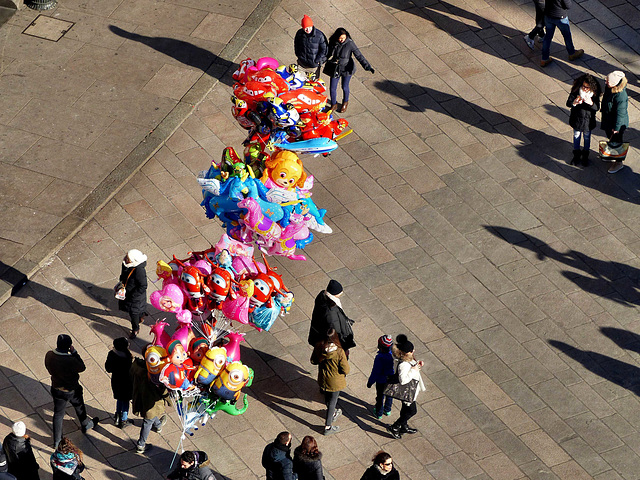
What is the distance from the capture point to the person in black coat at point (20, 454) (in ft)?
33.2

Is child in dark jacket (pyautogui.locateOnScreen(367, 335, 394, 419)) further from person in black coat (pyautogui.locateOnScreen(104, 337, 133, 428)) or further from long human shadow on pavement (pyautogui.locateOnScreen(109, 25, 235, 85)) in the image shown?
long human shadow on pavement (pyautogui.locateOnScreen(109, 25, 235, 85))

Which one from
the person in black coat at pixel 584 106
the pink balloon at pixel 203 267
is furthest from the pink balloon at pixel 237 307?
the person in black coat at pixel 584 106

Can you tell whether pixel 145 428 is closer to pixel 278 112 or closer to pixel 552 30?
pixel 278 112

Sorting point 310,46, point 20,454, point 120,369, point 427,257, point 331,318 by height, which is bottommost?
point 20,454

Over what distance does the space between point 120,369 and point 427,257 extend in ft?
16.1

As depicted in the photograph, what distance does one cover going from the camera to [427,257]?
13.7 metres

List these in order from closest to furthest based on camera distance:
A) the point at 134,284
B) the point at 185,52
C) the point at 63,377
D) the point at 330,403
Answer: the point at 63,377, the point at 330,403, the point at 134,284, the point at 185,52

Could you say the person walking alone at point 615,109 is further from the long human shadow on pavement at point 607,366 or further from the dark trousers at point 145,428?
the dark trousers at point 145,428

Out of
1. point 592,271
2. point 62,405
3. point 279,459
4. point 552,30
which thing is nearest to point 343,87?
point 552,30

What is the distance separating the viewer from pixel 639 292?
13.3 m

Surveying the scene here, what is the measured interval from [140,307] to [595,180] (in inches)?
290

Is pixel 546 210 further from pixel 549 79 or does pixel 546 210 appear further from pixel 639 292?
pixel 549 79

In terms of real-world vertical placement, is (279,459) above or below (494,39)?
below

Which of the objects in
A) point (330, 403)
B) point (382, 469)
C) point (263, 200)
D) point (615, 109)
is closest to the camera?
point (382, 469)
